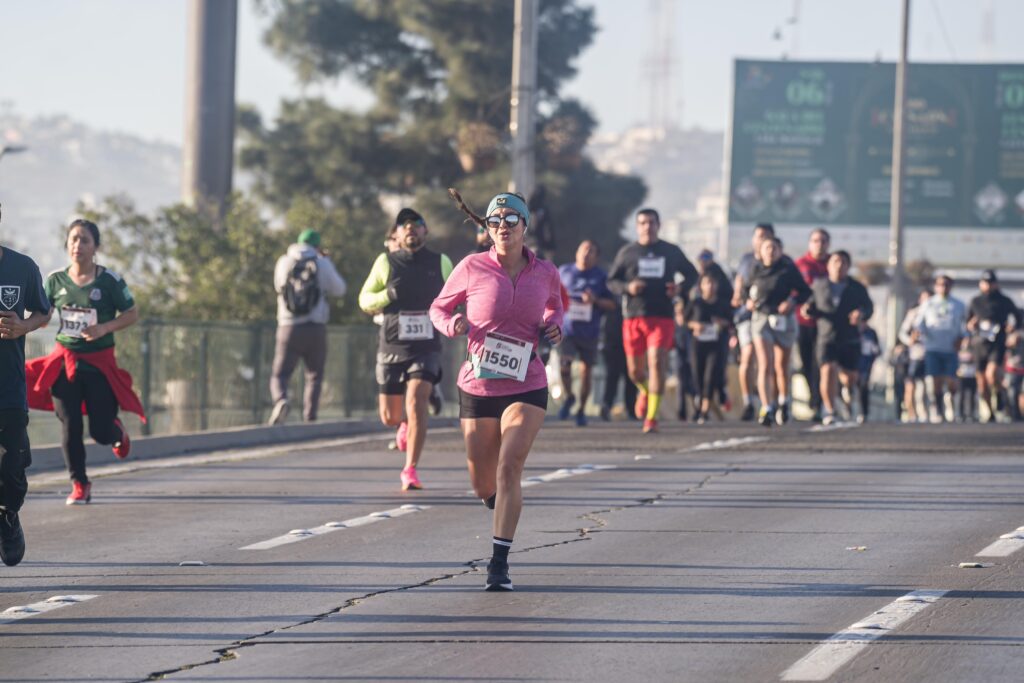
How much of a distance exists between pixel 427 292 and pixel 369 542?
327 centimetres

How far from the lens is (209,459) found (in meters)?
16.8

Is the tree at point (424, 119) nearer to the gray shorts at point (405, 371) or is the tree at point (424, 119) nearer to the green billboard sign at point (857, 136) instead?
the green billboard sign at point (857, 136)

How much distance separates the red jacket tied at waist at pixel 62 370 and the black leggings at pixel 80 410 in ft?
0.11

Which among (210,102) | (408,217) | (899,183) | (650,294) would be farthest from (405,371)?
(899,183)

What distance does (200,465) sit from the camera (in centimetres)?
1612

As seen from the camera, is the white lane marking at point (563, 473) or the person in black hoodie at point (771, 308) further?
the person in black hoodie at point (771, 308)

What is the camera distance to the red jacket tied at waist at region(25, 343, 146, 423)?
41.6ft

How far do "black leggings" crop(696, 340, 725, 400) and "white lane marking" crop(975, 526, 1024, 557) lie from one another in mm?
11223

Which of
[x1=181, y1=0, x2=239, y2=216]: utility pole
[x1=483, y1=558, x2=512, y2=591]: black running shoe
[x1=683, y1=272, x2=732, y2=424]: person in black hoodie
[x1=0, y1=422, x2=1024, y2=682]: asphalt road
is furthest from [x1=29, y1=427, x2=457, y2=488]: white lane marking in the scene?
[x1=181, y1=0, x2=239, y2=216]: utility pole

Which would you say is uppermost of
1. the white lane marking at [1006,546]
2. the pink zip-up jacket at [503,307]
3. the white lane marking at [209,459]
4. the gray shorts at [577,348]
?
the pink zip-up jacket at [503,307]

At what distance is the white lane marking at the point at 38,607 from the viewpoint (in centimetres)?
843

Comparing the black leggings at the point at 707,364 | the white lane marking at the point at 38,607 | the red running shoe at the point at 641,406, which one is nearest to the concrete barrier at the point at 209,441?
the red running shoe at the point at 641,406

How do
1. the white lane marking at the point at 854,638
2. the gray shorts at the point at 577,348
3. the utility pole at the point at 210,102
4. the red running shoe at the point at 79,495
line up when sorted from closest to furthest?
the white lane marking at the point at 854,638 → the red running shoe at the point at 79,495 → the gray shorts at the point at 577,348 → the utility pole at the point at 210,102

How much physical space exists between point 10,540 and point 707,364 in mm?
13702
